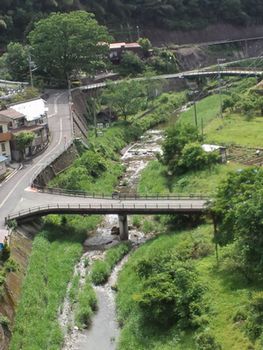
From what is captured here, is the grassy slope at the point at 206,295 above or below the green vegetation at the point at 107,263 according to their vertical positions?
above

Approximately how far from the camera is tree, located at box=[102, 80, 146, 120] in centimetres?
8325

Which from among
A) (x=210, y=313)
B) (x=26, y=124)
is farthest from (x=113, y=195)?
(x=26, y=124)

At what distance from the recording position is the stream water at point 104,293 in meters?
35.2

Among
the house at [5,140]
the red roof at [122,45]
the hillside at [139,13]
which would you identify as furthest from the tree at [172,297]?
the hillside at [139,13]

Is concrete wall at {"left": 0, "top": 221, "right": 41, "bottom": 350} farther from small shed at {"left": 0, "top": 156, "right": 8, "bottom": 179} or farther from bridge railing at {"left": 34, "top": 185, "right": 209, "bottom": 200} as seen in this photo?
small shed at {"left": 0, "top": 156, "right": 8, "bottom": 179}

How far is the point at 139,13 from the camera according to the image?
13288cm

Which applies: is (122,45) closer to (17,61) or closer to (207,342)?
(17,61)

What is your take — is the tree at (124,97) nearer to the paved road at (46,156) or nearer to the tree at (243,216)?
the paved road at (46,156)

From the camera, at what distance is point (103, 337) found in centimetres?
3569

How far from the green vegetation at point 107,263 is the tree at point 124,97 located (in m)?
39.4

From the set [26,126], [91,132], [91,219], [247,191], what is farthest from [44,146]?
[247,191]

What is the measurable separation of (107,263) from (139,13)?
98299mm

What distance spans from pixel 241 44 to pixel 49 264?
10441 centimetres

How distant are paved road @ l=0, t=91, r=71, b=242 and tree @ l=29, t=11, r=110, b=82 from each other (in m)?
4.52
